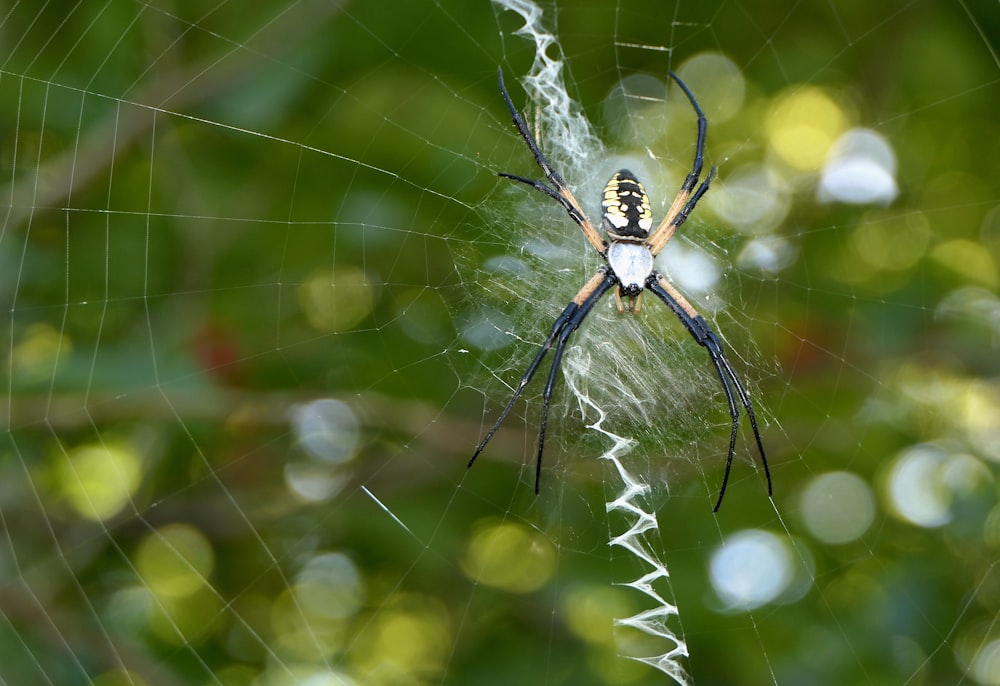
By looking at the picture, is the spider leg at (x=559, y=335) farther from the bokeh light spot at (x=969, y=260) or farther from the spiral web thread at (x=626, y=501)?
the bokeh light spot at (x=969, y=260)

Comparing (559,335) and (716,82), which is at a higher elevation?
(716,82)

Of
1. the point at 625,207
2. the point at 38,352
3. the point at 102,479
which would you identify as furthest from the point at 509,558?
the point at 38,352

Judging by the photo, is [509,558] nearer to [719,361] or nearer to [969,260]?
[719,361]

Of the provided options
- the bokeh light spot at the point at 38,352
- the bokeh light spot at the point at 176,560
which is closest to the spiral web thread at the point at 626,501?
the bokeh light spot at the point at 176,560

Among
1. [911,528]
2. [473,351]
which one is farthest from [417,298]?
[911,528]

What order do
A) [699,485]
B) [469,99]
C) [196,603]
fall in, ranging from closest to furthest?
[469,99] → [699,485] → [196,603]

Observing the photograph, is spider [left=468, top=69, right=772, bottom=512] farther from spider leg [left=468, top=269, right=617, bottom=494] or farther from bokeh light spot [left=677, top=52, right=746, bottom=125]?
bokeh light spot [left=677, top=52, right=746, bottom=125]

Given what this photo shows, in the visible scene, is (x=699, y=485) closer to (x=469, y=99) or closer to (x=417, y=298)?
(x=417, y=298)

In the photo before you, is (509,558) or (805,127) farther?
(805,127)
